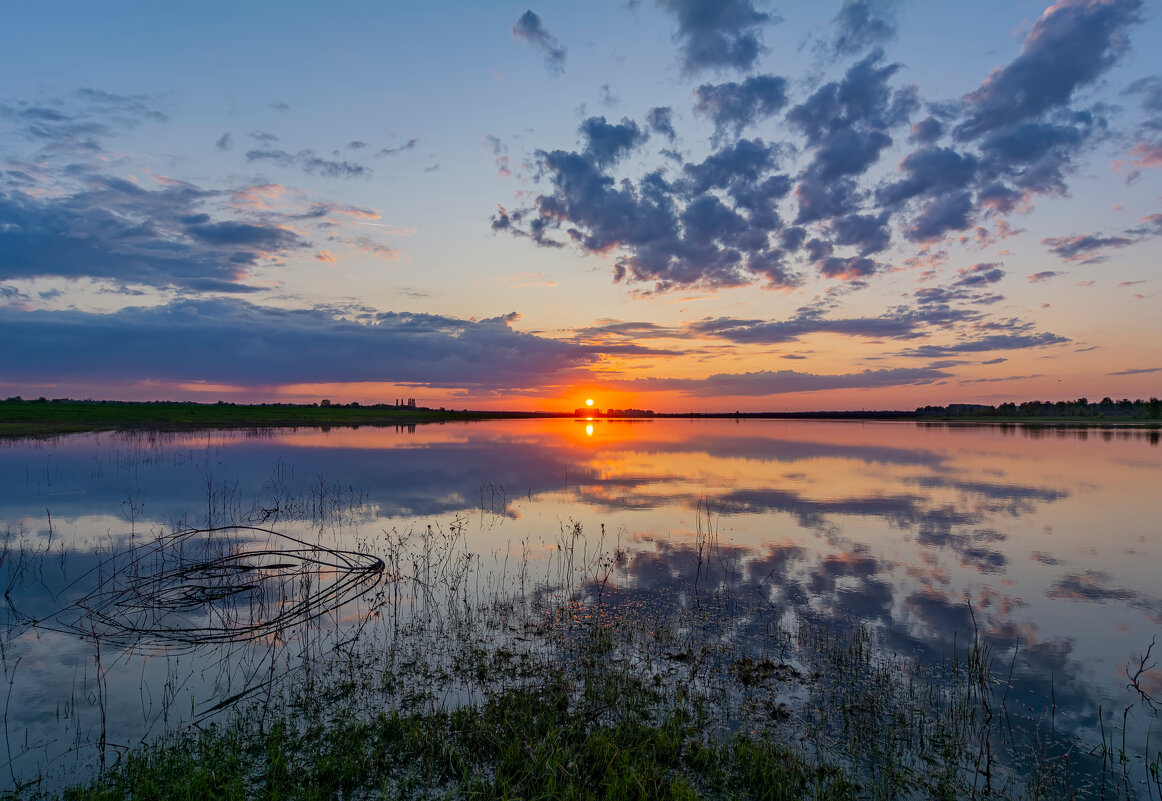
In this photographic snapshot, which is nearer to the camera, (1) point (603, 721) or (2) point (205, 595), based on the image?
(1) point (603, 721)

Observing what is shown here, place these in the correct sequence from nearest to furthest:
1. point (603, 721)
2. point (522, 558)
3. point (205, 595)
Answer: point (603, 721), point (205, 595), point (522, 558)

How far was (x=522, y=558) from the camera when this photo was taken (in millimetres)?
14836

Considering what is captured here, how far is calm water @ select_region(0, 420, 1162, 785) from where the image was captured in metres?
8.23

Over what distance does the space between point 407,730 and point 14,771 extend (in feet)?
14.6

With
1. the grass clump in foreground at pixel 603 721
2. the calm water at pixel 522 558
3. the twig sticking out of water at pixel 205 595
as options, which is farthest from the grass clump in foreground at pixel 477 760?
the twig sticking out of water at pixel 205 595

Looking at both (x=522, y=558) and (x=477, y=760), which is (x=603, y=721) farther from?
(x=522, y=558)

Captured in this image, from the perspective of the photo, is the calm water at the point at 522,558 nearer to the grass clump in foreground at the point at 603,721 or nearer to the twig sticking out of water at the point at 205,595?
the twig sticking out of water at the point at 205,595

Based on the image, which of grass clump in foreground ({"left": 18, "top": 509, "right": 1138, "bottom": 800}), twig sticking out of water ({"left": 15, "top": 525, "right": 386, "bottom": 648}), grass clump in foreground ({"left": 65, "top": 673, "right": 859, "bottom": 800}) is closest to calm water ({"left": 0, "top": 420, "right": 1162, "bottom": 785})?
twig sticking out of water ({"left": 15, "top": 525, "right": 386, "bottom": 648})

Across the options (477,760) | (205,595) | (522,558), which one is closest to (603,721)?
(477,760)

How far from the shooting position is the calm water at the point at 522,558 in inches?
324

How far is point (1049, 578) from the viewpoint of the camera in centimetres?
1380

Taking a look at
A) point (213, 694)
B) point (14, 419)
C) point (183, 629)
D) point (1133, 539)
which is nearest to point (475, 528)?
point (183, 629)

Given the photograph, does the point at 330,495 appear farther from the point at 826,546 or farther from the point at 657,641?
the point at 826,546

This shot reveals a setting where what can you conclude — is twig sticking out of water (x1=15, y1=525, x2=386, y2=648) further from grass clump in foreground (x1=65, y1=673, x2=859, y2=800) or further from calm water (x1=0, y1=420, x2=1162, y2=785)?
grass clump in foreground (x1=65, y1=673, x2=859, y2=800)
